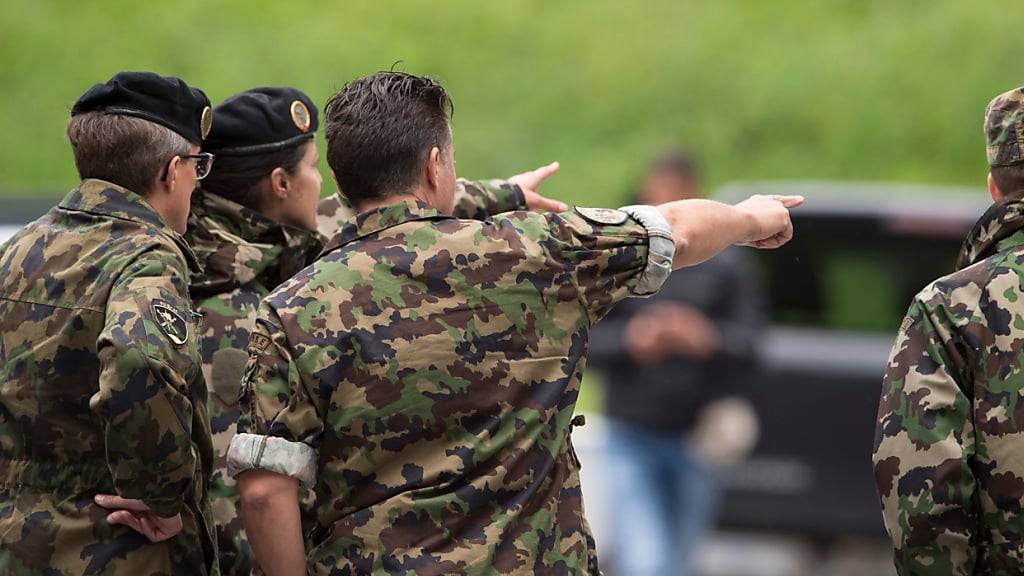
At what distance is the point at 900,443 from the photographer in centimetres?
326

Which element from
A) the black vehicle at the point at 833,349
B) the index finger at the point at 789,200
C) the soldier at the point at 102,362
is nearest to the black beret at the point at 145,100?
the soldier at the point at 102,362

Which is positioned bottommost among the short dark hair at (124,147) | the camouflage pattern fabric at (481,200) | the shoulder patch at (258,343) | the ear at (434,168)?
the shoulder patch at (258,343)

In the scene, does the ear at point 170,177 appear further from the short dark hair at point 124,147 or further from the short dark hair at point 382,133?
the short dark hair at point 382,133

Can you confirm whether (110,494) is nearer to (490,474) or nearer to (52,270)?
(52,270)

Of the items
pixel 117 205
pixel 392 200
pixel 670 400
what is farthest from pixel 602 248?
pixel 670 400

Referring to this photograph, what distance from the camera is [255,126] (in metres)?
3.89

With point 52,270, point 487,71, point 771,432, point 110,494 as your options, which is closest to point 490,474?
point 110,494

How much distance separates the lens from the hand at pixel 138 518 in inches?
131

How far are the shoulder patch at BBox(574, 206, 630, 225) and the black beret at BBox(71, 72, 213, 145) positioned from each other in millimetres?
908

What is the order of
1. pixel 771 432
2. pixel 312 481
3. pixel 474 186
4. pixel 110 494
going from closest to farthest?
pixel 312 481 → pixel 110 494 → pixel 474 186 → pixel 771 432

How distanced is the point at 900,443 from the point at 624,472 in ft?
13.8

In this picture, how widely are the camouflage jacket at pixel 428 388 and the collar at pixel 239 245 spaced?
620 millimetres

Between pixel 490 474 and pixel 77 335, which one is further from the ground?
pixel 77 335

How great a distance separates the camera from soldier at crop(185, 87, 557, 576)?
12.2ft
